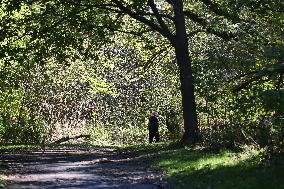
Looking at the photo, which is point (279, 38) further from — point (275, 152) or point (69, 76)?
point (69, 76)

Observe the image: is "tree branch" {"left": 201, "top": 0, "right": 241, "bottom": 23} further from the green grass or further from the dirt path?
the dirt path

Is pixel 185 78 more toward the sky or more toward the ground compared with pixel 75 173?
more toward the sky

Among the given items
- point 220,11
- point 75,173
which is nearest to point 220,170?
point 75,173

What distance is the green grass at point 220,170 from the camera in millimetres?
11898

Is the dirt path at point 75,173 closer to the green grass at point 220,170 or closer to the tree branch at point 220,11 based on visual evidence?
the green grass at point 220,170

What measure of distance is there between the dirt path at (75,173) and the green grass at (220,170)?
65 centimetres

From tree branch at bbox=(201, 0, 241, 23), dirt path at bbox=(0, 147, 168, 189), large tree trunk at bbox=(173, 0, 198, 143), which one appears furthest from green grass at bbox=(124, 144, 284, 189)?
tree branch at bbox=(201, 0, 241, 23)

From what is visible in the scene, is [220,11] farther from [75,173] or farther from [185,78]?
[75,173]

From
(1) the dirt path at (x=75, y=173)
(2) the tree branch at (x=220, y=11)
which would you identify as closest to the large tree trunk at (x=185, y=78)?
(2) the tree branch at (x=220, y=11)

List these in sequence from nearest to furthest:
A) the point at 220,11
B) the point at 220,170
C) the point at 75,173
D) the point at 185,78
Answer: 1. the point at 220,170
2. the point at 75,173
3. the point at 220,11
4. the point at 185,78

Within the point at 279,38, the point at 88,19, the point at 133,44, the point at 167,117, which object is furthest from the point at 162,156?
the point at 167,117

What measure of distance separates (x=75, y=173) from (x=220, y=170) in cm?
500

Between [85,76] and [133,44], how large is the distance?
9806mm

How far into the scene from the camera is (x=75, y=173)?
1656cm
